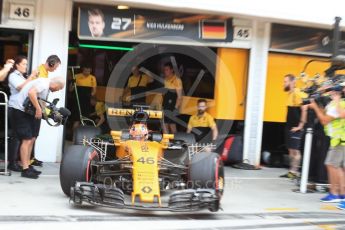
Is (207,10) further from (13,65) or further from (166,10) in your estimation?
(13,65)

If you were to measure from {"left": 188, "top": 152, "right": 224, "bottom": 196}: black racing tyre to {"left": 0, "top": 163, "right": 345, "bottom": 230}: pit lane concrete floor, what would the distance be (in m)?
0.35

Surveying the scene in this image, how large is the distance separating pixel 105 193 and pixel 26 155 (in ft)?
8.16

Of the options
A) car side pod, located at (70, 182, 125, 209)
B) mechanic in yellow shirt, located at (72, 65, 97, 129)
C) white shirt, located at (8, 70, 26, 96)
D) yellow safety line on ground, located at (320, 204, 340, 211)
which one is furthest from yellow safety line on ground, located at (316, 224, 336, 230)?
mechanic in yellow shirt, located at (72, 65, 97, 129)

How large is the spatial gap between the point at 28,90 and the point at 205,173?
10.4ft

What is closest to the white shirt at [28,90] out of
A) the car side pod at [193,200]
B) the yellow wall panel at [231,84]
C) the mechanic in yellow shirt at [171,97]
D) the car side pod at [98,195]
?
the car side pod at [98,195]

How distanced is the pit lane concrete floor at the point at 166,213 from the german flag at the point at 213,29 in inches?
124

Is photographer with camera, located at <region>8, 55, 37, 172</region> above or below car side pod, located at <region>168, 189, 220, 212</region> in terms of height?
above

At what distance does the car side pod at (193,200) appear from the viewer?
678cm

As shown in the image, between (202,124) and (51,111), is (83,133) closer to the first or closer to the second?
(51,111)

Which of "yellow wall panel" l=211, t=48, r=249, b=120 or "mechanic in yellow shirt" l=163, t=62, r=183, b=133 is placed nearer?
"yellow wall panel" l=211, t=48, r=249, b=120

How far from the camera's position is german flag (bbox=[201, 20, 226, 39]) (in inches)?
441

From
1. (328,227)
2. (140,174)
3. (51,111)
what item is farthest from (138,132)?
(328,227)

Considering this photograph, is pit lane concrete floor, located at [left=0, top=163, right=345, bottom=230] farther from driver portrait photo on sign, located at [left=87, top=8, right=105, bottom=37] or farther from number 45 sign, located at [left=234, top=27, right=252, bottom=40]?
number 45 sign, located at [left=234, top=27, right=252, bottom=40]

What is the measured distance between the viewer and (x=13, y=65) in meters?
9.16
